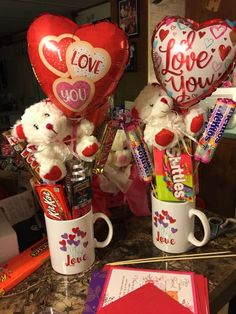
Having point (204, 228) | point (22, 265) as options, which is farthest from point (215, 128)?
point (22, 265)

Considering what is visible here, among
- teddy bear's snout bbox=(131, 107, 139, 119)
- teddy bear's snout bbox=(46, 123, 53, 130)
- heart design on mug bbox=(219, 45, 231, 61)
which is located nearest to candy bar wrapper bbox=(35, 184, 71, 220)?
teddy bear's snout bbox=(46, 123, 53, 130)

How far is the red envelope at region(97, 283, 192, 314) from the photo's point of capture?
0.46 meters

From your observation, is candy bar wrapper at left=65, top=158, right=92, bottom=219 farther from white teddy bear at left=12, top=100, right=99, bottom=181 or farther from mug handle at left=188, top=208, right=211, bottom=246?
mug handle at left=188, top=208, right=211, bottom=246

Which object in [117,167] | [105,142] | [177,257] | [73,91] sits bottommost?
[177,257]

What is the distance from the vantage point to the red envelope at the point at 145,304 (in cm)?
46

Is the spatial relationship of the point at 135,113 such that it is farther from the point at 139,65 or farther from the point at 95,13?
the point at 95,13

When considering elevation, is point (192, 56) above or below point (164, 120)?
above

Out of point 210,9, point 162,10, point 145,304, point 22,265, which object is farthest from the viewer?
point 162,10

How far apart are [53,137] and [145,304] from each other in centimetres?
31

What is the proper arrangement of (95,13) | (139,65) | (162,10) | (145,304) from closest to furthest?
(145,304) < (162,10) < (139,65) < (95,13)

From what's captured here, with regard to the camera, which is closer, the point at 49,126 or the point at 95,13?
the point at 49,126

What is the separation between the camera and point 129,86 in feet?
6.08

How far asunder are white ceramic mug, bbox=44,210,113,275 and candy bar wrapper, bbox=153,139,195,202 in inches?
6.2

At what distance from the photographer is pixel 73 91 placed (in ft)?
1.63
